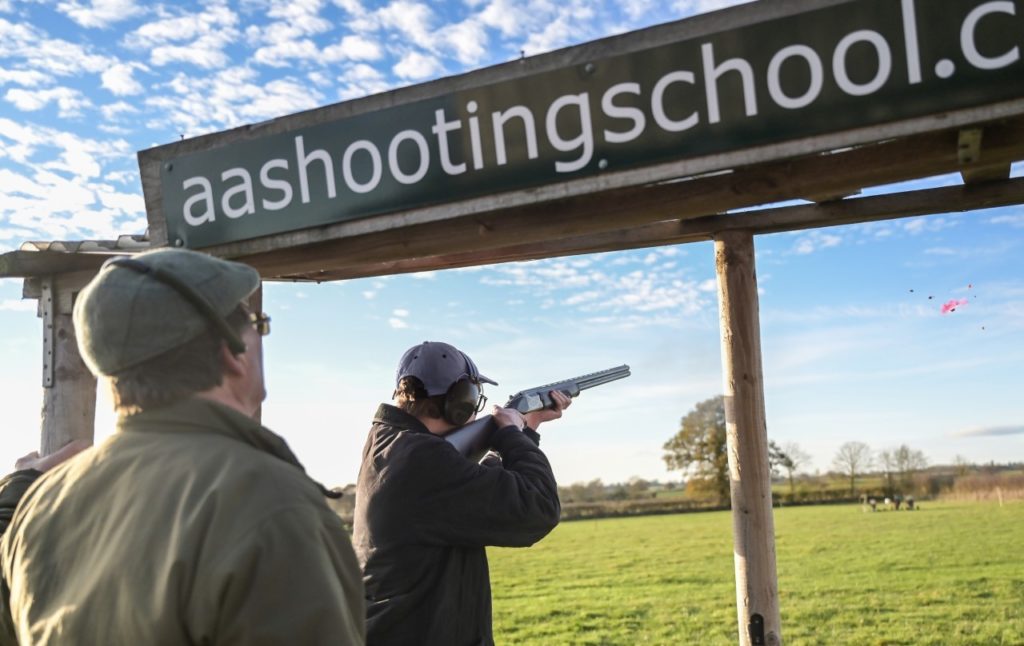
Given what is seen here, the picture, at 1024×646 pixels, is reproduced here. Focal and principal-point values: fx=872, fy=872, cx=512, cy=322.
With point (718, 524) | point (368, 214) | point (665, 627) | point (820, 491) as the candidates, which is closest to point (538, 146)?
point (368, 214)

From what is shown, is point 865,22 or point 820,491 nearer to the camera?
point 865,22

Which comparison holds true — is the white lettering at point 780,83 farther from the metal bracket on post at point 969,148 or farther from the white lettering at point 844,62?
the metal bracket on post at point 969,148

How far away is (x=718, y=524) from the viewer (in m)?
35.7

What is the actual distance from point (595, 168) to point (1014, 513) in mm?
35696

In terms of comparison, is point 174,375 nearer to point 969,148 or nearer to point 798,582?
point 969,148

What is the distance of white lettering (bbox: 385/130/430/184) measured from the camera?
321 centimetres

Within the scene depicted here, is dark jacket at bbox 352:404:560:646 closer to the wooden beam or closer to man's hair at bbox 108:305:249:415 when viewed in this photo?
the wooden beam

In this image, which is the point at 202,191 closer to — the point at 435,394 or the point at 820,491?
the point at 435,394

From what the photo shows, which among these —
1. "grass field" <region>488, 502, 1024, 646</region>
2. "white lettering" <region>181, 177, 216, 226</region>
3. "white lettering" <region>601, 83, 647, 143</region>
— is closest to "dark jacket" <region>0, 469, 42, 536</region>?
"white lettering" <region>181, 177, 216, 226</region>

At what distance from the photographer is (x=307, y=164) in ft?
11.2

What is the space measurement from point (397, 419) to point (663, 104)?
152cm

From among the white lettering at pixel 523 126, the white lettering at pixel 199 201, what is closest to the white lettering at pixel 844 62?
the white lettering at pixel 523 126

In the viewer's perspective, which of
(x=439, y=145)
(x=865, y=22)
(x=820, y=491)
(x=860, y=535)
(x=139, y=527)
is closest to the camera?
(x=139, y=527)

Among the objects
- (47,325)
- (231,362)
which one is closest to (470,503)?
(231,362)
